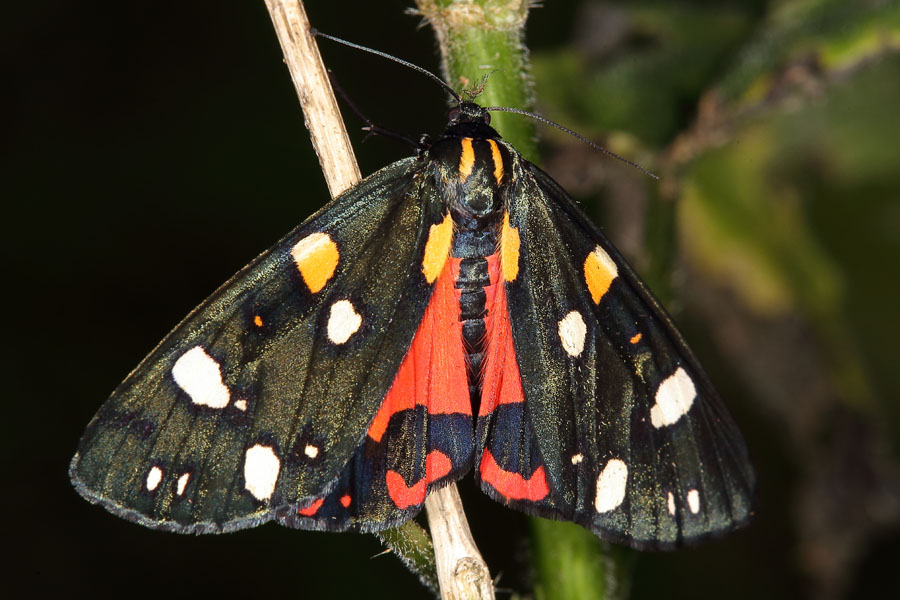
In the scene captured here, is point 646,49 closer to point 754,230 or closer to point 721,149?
point 721,149

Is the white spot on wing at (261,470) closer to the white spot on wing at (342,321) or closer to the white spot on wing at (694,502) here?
the white spot on wing at (342,321)

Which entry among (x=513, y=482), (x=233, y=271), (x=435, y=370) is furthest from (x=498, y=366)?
(x=233, y=271)

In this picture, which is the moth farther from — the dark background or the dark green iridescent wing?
the dark background

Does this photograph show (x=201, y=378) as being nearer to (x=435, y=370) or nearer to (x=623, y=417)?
(x=435, y=370)

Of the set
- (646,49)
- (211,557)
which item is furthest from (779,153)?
(211,557)

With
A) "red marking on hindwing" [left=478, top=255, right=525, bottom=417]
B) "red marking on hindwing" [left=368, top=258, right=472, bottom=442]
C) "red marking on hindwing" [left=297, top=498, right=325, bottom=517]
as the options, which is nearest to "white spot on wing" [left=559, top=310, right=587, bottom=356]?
"red marking on hindwing" [left=478, top=255, right=525, bottom=417]
